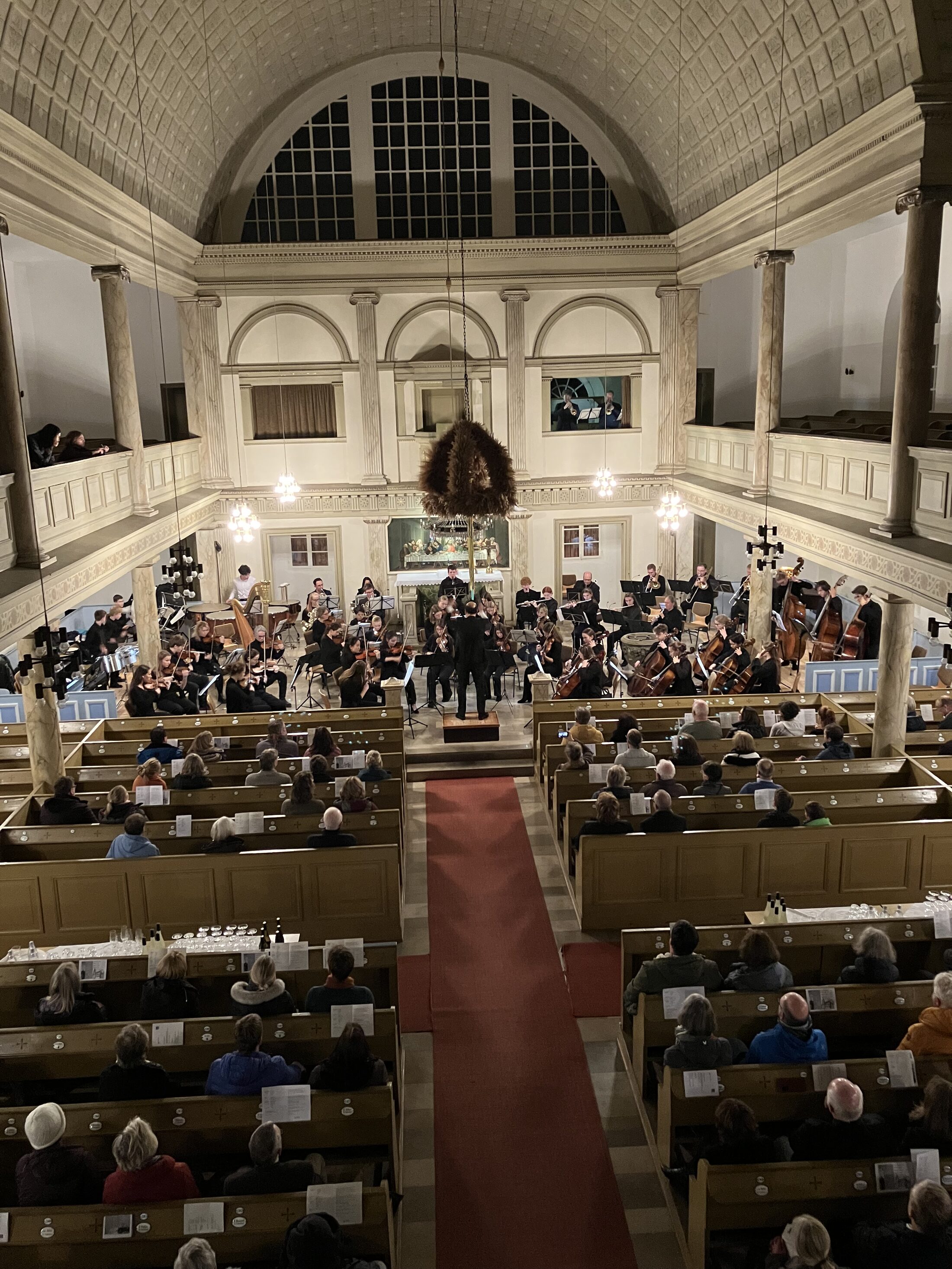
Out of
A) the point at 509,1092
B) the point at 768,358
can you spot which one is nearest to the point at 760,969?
the point at 509,1092

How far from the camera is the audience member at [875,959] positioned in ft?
21.6

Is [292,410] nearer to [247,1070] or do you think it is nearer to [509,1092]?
[509,1092]

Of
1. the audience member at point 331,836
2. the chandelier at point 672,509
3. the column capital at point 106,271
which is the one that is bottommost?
the audience member at point 331,836

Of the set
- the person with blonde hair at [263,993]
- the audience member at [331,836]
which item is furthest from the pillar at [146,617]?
the person with blonde hair at [263,993]

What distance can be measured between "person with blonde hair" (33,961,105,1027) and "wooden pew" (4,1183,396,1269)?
1.76 metres

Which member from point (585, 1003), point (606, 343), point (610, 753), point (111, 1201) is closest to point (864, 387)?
point (606, 343)

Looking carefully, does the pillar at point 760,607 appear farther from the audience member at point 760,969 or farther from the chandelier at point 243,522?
the audience member at point 760,969

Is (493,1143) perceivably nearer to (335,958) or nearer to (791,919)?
(335,958)

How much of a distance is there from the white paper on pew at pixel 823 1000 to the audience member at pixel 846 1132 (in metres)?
1.25

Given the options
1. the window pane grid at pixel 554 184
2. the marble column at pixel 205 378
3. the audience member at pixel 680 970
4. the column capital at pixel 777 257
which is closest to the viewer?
the audience member at pixel 680 970

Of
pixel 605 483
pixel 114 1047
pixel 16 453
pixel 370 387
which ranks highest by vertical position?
pixel 370 387

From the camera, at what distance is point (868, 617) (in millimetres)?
15062

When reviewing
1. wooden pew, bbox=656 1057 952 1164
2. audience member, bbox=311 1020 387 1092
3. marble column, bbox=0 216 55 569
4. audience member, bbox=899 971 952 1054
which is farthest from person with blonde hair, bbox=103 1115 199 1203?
marble column, bbox=0 216 55 569

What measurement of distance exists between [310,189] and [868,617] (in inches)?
564
